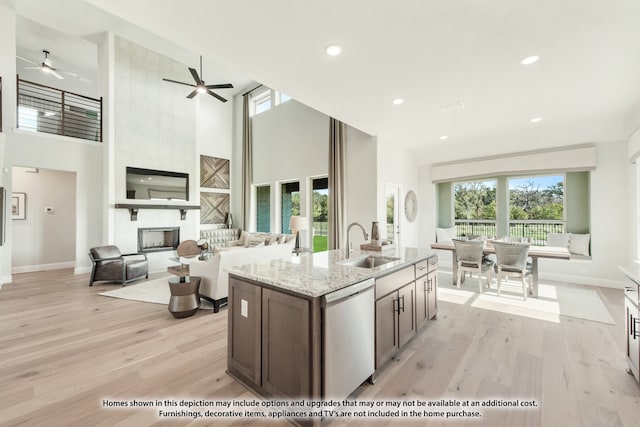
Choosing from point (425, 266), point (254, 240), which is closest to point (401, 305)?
point (425, 266)

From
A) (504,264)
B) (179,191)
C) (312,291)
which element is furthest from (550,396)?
(179,191)

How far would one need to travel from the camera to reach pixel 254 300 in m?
1.91

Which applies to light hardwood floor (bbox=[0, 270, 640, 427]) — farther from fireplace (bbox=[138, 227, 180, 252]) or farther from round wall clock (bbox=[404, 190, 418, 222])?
round wall clock (bbox=[404, 190, 418, 222])

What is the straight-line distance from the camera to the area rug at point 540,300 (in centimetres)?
347

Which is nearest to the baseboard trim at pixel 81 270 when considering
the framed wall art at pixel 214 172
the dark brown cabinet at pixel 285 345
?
the framed wall art at pixel 214 172

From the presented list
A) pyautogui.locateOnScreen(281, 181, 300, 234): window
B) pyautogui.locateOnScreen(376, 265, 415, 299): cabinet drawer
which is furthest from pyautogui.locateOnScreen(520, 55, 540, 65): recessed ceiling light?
pyautogui.locateOnScreen(281, 181, 300, 234): window

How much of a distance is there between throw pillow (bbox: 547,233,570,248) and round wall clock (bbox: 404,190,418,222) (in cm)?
270

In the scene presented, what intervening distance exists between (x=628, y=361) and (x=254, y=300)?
314 cm

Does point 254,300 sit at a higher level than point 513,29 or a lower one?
lower

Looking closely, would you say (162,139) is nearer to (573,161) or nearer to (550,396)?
(550,396)

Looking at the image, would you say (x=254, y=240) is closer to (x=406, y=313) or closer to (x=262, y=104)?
(x=262, y=104)

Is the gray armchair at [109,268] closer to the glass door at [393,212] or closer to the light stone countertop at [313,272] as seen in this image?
the light stone countertop at [313,272]

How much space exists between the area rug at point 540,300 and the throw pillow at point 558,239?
0.91 m

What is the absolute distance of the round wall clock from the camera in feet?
20.6
